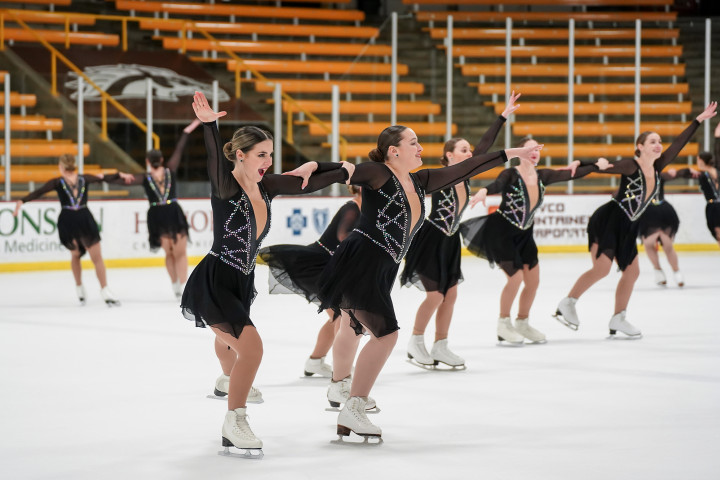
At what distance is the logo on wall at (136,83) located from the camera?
14.5 meters

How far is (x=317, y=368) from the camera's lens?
655 cm

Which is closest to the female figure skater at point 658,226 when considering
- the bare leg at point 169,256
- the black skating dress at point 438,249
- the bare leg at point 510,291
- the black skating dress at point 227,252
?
the bare leg at point 510,291

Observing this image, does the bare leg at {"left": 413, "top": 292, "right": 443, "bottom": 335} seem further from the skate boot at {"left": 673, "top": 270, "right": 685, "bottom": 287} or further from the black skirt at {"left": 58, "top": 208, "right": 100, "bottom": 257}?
the skate boot at {"left": 673, "top": 270, "right": 685, "bottom": 287}

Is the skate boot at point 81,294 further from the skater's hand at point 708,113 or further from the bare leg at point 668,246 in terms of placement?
the bare leg at point 668,246

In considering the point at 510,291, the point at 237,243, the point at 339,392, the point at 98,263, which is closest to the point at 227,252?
the point at 237,243

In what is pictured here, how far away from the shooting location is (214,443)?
15.9 feet

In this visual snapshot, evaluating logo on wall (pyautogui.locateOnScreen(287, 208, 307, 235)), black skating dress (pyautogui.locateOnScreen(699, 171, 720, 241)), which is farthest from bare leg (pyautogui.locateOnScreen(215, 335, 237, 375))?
logo on wall (pyautogui.locateOnScreen(287, 208, 307, 235))

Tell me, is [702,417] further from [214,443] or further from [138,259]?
[138,259]

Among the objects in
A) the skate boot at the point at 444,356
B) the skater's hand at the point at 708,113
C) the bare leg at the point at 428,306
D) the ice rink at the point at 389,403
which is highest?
the skater's hand at the point at 708,113

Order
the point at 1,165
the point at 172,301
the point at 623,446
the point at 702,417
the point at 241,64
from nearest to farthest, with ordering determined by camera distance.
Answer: the point at 623,446 < the point at 702,417 < the point at 172,301 < the point at 1,165 < the point at 241,64

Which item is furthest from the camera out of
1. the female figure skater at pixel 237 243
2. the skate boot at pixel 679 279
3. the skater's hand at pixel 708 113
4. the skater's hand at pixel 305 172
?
the skate boot at pixel 679 279

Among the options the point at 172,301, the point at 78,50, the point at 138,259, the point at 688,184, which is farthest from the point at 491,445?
the point at 78,50

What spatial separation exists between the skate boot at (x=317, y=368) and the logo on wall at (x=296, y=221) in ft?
25.4

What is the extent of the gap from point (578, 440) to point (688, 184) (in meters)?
11.8
